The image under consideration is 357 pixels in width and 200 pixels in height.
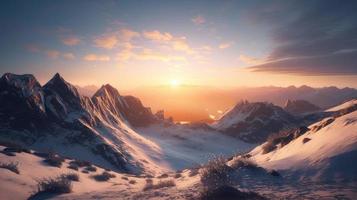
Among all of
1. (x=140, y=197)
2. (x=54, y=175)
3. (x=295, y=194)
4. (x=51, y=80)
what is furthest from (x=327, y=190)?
(x=51, y=80)

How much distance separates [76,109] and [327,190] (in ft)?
275

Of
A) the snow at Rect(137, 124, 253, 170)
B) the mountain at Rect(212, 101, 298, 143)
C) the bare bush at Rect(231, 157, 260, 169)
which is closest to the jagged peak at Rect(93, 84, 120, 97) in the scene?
the snow at Rect(137, 124, 253, 170)

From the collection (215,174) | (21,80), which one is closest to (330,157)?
(215,174)

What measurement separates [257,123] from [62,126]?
109099 mm

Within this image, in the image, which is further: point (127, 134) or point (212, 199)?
point (127, 134)

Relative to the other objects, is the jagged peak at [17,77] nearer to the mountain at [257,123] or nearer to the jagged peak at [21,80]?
the jagged peak at [21,80]

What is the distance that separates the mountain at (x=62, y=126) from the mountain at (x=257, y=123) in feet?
245

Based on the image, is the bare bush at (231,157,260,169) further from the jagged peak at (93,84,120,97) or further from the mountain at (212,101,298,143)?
the mountain at (212,101,298,143)

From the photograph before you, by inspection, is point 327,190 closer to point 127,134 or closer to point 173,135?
point 127,134

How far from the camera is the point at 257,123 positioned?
157125mm

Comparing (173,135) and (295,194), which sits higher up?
(173,135)

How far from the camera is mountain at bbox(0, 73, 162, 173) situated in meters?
69.2

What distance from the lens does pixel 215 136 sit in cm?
13875

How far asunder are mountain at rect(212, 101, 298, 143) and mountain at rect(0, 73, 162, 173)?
74555mm
